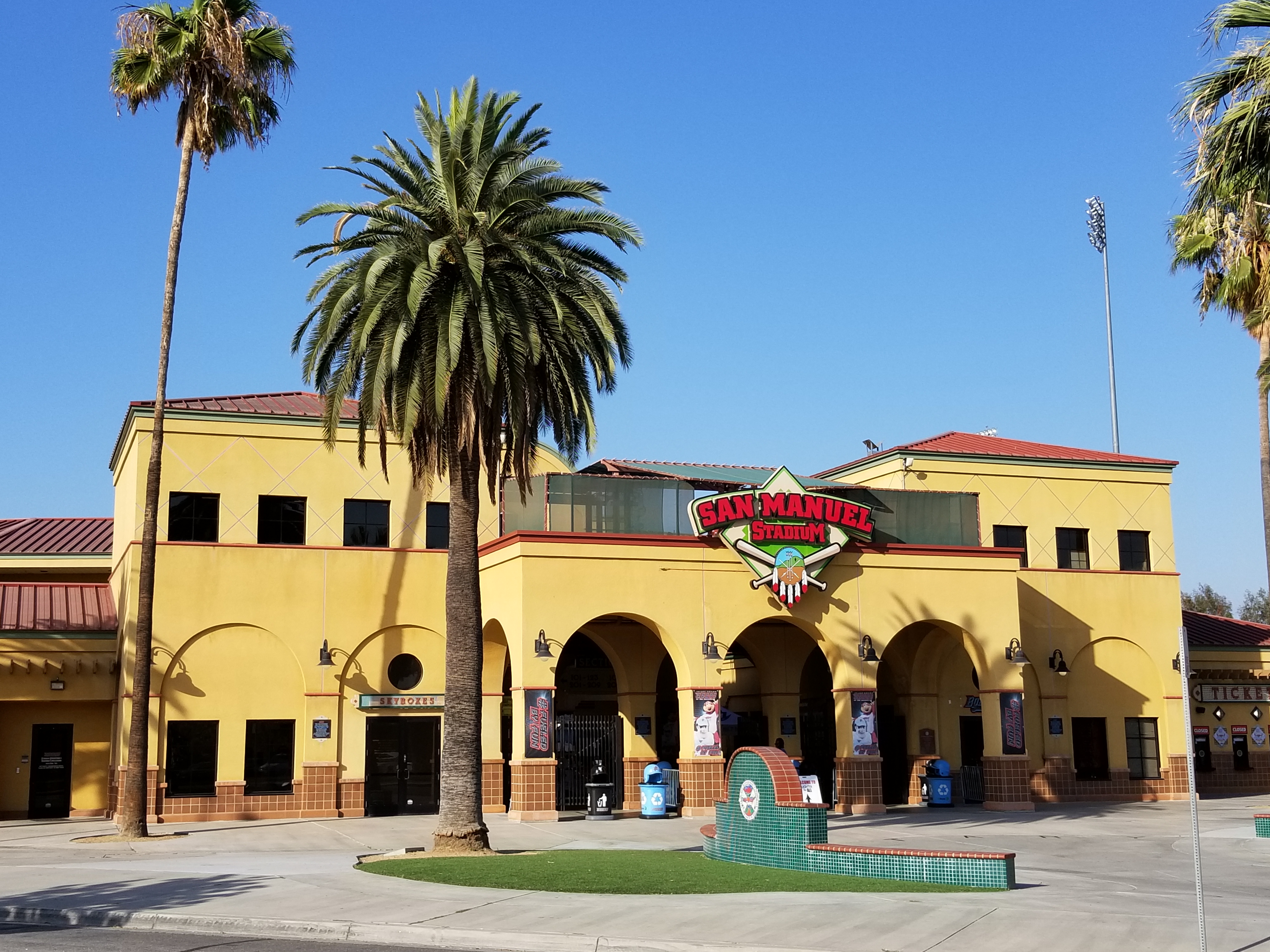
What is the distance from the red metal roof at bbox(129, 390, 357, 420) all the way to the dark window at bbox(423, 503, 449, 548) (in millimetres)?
3148

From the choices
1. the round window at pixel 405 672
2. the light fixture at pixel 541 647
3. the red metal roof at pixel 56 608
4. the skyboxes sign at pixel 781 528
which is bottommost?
the round window at pixel 405 672

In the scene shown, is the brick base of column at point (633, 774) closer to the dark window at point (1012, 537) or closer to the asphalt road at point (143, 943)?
the dark window at point (1012, 537)

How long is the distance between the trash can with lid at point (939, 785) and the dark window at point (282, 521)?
682 inches

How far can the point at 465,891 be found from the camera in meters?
17.3

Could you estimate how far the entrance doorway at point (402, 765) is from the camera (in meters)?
32.8

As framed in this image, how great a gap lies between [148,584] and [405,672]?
777 centimetres

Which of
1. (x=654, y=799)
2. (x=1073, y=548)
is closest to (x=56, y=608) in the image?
(x=654, y=799)

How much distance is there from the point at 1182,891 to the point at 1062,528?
22.1 metres

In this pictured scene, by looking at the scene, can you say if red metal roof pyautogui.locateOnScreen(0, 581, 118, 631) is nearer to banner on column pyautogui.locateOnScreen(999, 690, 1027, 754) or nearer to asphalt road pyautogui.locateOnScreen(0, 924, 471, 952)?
asphalt road pyautogui.locateOnScreen(0, 924, 471, 952)

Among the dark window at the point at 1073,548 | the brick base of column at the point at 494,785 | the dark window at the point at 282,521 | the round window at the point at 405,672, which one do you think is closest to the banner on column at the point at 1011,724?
the dark window at the point at 1073,548

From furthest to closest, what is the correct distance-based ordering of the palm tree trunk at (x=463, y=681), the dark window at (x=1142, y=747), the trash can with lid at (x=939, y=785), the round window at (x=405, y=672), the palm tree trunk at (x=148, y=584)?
the dark window at (x=1142, y=747) < the trash can with lid at (x=939, y=785) < the round window at (x=405, y=672) < the palm tree trunk at (x=148, y=584) < the palm tree trunk at (x=463, y=681)

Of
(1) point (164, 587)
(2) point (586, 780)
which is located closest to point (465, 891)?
(2) point (586, 780)

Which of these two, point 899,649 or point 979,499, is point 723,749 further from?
point 979,499

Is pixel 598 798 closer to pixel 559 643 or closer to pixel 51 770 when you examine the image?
pixel 559 643
